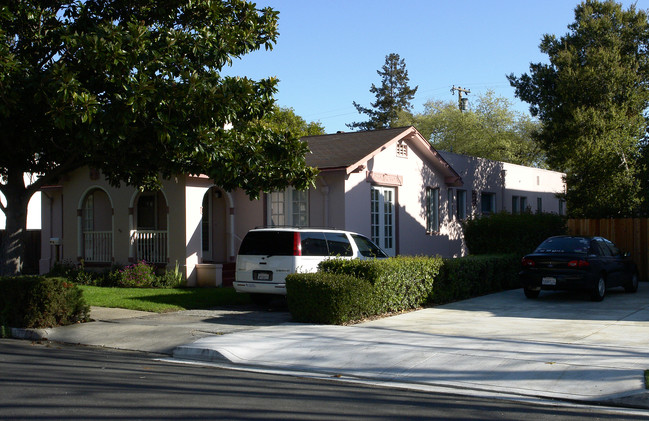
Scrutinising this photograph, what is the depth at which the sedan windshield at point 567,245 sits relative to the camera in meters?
16.5

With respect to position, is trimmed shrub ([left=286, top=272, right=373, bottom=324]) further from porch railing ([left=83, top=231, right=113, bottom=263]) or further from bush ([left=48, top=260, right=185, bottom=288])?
porch railing ([left=83, top=231, right=113, bottom=263])

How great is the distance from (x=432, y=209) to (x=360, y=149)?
16.6 feet

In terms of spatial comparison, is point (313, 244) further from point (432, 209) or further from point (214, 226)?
point (432, 209)

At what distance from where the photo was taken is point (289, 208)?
2111 centimetres

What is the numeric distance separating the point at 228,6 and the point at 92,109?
436 cm

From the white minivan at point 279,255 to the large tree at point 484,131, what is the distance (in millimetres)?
41557

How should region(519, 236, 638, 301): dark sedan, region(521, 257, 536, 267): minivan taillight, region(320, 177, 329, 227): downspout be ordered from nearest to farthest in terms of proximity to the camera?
region(519, 236, 638, 301): dark sedan, region(521, 257, 536, 267): minivan taillight, region(320, 177, 329, 227): downspout

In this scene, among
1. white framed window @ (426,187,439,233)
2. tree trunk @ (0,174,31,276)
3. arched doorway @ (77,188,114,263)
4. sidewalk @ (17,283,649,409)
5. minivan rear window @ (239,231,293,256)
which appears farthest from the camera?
white framed window @ (426,187,439,233)

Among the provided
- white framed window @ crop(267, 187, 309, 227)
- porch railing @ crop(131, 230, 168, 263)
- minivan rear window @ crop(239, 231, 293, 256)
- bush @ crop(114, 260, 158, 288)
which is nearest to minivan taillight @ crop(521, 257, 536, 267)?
minivan rear window @ crop(239, 231, 293, 256)

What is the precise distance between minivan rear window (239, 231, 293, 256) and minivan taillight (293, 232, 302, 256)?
0.07 metres

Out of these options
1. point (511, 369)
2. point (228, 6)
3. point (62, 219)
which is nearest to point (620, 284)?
point (511, 369)

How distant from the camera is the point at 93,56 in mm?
11633

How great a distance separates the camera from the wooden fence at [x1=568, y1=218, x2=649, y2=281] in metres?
21.0

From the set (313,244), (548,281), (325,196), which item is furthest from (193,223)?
(548,281)
